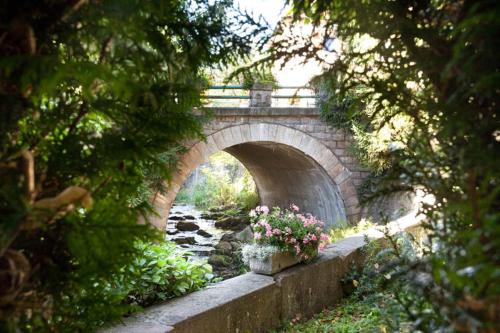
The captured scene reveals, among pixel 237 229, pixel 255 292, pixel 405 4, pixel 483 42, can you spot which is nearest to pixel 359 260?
pixel 255 292

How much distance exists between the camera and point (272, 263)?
13.7 ft

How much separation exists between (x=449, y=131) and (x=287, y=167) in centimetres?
1034

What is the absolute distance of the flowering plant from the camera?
14.0 ft

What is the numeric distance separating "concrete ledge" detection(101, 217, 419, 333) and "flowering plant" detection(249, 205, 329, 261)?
7.6 inches

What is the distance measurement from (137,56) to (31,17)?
12.3 inches

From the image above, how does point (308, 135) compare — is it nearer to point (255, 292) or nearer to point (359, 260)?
point (359, 260)

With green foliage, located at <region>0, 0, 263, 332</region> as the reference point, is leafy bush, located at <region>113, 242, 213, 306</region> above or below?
below

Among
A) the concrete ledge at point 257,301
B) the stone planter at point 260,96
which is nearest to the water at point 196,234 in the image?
the stone planter at point 260,96

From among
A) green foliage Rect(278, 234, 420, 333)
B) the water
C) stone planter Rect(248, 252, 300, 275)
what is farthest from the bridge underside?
stone planter Rect(248, 252, 300, 275)

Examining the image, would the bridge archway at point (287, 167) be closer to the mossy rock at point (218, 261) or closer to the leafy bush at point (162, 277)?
the mossy rock at point (218, 261)

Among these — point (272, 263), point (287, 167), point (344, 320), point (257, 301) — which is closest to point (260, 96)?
point (287, 167)

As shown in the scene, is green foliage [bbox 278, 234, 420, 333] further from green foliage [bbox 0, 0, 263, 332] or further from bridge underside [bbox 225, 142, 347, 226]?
bridge underside [bbox 225, 142, 347, 226]

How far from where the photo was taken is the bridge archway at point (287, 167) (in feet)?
28.1

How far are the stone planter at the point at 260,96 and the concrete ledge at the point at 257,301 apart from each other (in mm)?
4146
